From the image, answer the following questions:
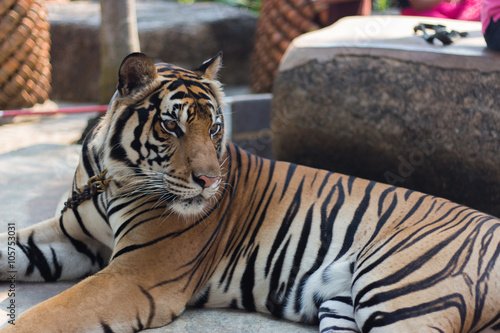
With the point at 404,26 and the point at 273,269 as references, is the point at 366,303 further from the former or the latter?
the point at 404,26

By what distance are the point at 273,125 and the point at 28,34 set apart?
170 inches

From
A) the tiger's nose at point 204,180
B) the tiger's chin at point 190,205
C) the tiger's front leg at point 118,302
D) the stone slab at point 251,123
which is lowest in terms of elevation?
the stone slab at point 251,123

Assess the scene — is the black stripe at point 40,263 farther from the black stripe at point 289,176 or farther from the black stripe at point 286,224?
the black stripe at point 289,176

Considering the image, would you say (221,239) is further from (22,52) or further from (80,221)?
(22,52)

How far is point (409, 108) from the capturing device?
400cm

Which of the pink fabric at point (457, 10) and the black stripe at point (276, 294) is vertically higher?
the pink fabric at point (457, 10)

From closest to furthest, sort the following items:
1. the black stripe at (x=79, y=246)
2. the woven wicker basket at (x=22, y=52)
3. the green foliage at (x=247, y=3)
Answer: the black stripe at (x=79, y=246) < the woven wicker basket at (x=22, y=52) < the green foliage at (x=247, y=3)

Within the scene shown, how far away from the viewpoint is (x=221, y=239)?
2.92 meters

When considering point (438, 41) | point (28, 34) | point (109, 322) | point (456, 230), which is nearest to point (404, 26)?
point (438, 41)

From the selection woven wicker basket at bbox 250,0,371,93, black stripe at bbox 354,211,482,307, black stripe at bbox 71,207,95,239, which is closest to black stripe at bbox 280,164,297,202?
black stripe at bbox 354,211,482,307

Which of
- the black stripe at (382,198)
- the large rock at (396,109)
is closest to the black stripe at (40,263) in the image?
the black stripe at (382,198)

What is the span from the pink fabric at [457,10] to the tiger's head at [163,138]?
4.76 m

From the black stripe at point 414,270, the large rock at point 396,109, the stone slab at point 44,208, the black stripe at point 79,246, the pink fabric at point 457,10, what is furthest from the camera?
the pink fabric at point 457,10

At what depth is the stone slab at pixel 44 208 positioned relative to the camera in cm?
275
